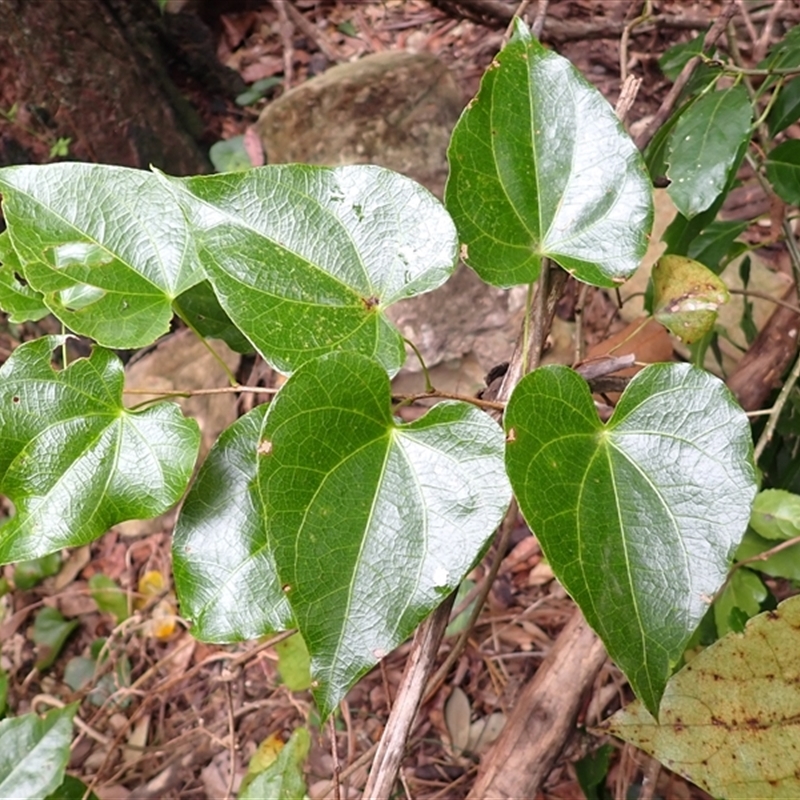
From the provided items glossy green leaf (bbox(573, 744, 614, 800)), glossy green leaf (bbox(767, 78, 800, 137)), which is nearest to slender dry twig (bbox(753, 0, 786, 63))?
glossy green leaf (bbox(767, 78, 800, 137))

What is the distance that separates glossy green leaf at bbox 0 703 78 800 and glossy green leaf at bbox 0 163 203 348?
59cm

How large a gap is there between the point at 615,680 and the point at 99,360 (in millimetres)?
844

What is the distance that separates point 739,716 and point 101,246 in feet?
2.33

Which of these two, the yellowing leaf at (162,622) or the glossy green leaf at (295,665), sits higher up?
the glossy green leaf at (295,665)

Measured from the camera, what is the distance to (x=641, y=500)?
513 mm

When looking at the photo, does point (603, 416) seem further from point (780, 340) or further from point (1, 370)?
point (1, 370)

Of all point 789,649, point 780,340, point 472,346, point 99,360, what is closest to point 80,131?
point 472,346

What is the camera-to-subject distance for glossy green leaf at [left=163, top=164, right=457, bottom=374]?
1.67 feet

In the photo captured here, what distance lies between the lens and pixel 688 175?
2.47ft

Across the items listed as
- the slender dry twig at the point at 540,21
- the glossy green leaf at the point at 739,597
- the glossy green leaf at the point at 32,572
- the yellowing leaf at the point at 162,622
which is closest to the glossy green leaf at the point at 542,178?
the slender dry twig at the point at 540,21

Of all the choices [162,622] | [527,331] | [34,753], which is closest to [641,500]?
[527,331]

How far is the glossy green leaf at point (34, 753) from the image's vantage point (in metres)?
0.87

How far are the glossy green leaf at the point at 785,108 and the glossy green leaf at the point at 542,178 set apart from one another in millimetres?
419

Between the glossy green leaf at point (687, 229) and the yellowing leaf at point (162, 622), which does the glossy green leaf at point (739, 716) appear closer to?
the glossy green leaf at point (687, 229)
